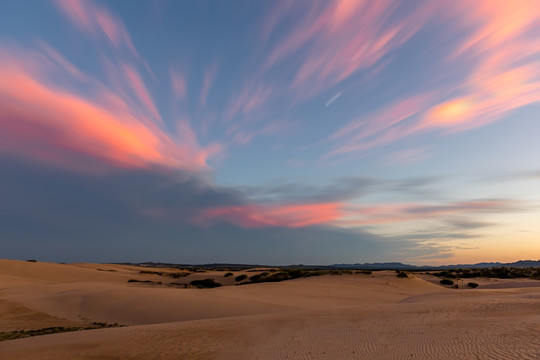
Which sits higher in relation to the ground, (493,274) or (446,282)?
(493,274)

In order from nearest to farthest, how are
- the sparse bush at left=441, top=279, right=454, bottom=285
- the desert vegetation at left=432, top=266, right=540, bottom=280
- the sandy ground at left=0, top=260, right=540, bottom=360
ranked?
the sandy ground at left=0, top=260, right=540, bottom=360 < the sparse bush at left=441, top=279, right=454, bottom=285 < the desert vegetation at left=432, top=266, right=540, bottom=280

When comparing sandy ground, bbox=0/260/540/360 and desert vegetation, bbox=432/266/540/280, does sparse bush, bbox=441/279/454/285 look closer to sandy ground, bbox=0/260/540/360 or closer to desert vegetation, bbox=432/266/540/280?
desert vegetation, bbox=432/266/540/280

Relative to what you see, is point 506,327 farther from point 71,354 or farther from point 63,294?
point 63,294

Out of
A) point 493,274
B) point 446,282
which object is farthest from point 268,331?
point 493,274

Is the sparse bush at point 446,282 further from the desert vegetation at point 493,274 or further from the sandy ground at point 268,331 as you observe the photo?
the sandy ground at point 268,331

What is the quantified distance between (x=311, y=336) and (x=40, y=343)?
10.5 meters

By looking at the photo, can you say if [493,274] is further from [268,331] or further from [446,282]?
[268,331]

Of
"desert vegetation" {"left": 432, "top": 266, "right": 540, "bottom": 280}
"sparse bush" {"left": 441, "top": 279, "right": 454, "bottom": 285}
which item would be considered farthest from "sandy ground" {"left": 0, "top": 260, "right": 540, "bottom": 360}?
"desert vegetation" {"left": 432, "top": 266, "right": 540, "bottom": 280}

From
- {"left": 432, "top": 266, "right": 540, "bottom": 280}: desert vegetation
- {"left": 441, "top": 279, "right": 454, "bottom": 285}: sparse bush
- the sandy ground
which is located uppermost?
{"left": 432, "top": 266, "right": 540, "bottom": 280}: desert vegetation

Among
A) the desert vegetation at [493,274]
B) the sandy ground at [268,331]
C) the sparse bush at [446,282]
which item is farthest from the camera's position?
the desert vegetation at [493,274]

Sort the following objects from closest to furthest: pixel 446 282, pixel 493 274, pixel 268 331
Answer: pixel 268 331 → pixel 446 282 → pixel 493 274

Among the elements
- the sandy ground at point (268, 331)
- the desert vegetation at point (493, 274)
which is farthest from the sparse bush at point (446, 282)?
the sandy ground at point (268, 331)

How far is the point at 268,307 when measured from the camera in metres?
23.7

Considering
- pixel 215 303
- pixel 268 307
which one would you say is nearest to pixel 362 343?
pixel 268 307
